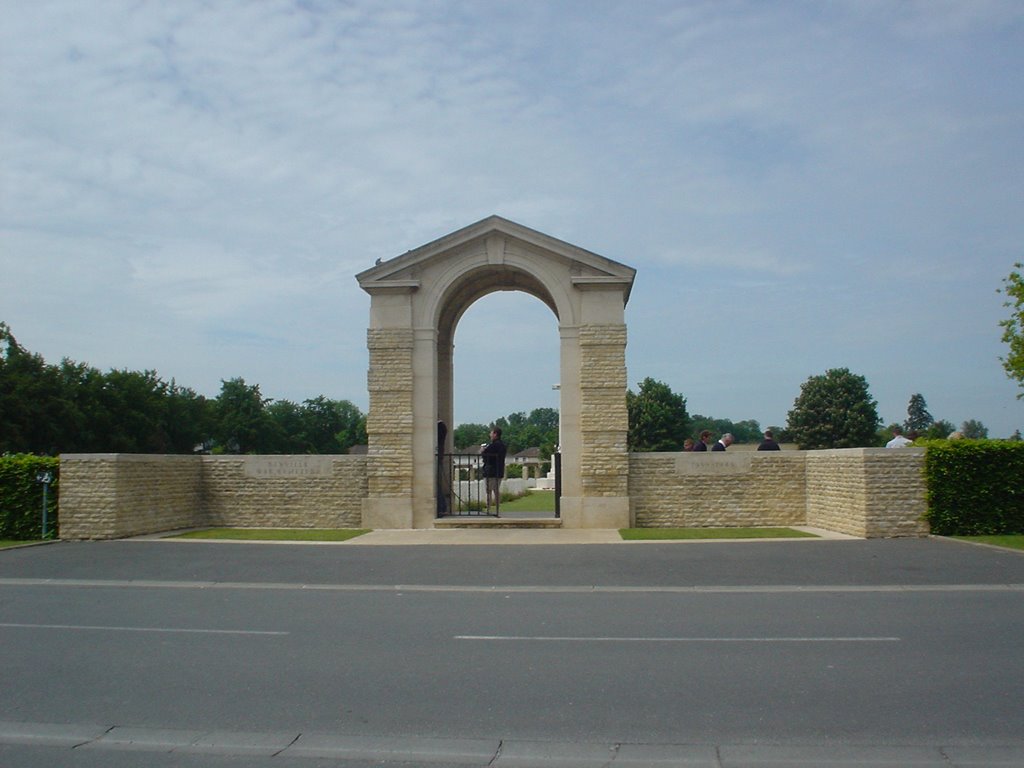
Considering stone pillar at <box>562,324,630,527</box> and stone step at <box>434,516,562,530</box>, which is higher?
stone pillar at <box>562,324,630,527</box>

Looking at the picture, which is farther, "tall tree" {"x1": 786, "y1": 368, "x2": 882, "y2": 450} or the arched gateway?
"tall tree" {"x1": 786, "y1": 368, "x2": 882, "y2": 450}

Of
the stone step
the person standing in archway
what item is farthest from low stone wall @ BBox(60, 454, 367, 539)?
the person standing in archway

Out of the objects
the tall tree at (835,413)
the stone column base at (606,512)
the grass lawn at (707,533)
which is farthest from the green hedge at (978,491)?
the tall tree at (835,413)

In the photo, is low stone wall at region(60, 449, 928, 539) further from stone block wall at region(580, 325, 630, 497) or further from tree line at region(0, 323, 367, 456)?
tree line at region(0, 323, 367, 456)

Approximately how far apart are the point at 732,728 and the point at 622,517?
49.9ft

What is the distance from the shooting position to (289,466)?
22.8 m

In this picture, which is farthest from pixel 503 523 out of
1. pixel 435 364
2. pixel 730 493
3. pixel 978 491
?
pixel 978 491

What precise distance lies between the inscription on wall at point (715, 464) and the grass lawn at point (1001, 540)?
16.6ft

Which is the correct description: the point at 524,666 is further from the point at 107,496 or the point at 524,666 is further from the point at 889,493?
the point at 107,496

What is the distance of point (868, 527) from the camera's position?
723 inches

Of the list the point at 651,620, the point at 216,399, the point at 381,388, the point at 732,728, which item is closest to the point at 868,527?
the point at 651,620

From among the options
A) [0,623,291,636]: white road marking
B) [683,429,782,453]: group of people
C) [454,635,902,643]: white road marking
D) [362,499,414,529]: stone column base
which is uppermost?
[683,429,782,453]: group of people

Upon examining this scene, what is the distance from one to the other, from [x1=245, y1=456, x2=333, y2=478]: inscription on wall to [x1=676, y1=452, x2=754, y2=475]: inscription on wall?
8.46 metres

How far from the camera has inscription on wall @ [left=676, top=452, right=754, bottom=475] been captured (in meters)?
21.8
